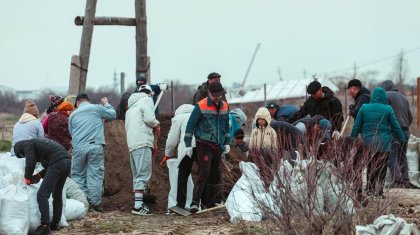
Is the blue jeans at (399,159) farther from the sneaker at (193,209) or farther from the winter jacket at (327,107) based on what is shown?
the sneaker at (193,209)

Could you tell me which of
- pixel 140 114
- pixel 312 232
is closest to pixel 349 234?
pixel 312 232

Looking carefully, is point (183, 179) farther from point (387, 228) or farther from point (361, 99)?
point (387, 228)

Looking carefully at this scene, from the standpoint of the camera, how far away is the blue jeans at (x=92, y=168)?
11.7 m

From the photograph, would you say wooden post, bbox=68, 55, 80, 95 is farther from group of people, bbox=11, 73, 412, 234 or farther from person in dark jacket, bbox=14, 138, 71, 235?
person in dark jacket, bbox=14, 138, 71, 235

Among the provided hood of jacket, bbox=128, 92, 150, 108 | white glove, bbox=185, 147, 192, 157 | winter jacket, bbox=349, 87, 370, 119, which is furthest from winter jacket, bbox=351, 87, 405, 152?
hood of jacket, bbox=128, 92, 150, 108

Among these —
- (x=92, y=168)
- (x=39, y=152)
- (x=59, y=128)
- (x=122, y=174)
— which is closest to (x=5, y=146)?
(x=122, y=174)

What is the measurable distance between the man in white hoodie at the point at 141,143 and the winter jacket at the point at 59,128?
1.07 metres

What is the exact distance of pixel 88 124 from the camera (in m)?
11.7

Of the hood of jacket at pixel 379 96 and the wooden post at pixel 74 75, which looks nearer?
the hood of jacket at pixel 379 96

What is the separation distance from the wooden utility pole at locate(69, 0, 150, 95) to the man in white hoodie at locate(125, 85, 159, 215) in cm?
288

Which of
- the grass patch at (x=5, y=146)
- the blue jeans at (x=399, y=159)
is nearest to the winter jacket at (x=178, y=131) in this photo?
the blue jeans at (x=399, y=159)

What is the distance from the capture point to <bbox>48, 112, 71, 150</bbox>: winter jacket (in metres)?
12.2

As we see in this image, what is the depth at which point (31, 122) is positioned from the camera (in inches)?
436

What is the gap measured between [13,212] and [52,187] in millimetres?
522
